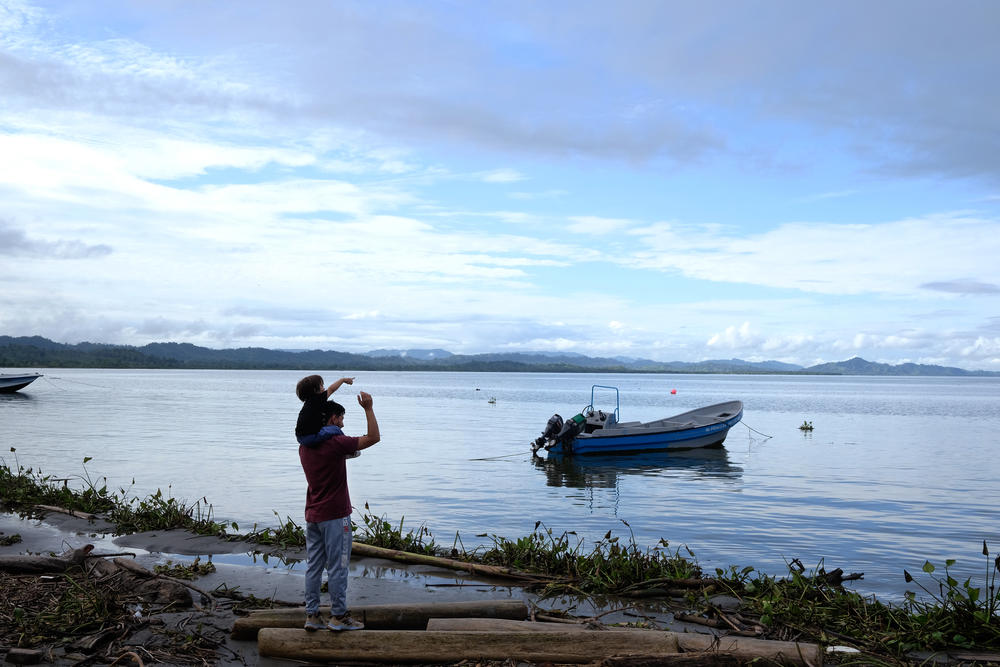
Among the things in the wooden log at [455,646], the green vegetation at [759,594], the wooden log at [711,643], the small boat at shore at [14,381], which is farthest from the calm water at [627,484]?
the small boat at shore at [14,381]

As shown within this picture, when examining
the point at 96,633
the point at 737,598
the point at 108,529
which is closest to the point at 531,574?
the point at 737,598

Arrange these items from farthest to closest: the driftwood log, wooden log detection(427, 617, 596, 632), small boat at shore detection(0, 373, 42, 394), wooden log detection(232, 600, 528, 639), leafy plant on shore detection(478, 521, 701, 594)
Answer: small boat at shore detection(0, 373, 42, 394) < leafy plant on shore detection(478, 521, 701, 594) < the driftwood log < wooden log detection(232, 600, 528, 639) < wooden log detection(427, 617, 596, 632)

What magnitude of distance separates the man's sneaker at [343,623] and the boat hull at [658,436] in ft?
83.2

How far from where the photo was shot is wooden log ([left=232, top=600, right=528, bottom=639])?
7031 millimetres

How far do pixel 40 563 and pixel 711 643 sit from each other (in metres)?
7.36

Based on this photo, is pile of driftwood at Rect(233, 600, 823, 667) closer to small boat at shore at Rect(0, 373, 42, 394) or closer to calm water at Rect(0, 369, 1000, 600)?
calm water at Rect(0, 369, 1000, 600)

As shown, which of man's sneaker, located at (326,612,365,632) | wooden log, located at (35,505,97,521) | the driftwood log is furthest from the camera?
wooden log, located at (35,505,97,521)

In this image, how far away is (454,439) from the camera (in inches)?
1550

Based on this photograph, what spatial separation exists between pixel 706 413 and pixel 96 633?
114 ft

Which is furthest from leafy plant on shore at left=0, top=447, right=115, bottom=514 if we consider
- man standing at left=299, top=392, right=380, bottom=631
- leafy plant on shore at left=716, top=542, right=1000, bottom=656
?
leafy plant on shore at left=716, top=542, right=1000, bottom=656

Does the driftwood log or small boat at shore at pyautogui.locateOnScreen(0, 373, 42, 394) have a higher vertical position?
the driftwood log

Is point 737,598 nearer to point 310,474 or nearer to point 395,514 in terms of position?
point 310,474

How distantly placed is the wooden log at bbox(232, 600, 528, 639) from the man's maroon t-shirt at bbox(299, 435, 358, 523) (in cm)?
98

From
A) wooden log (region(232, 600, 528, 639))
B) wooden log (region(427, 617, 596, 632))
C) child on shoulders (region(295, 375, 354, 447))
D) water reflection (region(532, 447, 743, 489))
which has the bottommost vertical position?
water reflection (region(532, 447, 743, 489))
